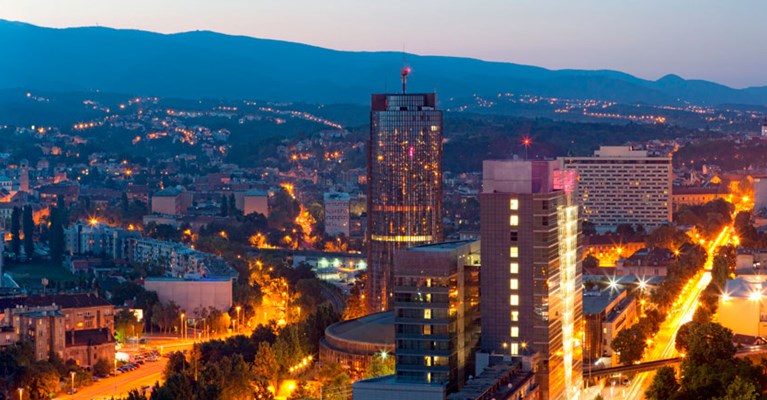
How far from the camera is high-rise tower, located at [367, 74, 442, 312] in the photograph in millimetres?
66750

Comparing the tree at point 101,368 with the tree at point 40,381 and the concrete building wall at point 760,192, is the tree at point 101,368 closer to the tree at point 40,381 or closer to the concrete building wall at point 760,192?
the tree at point 40,381

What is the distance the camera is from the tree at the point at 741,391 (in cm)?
4231

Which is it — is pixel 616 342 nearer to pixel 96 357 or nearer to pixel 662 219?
pixel 96 357

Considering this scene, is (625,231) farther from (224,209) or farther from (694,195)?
(224,209)

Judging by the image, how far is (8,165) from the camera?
160 meters

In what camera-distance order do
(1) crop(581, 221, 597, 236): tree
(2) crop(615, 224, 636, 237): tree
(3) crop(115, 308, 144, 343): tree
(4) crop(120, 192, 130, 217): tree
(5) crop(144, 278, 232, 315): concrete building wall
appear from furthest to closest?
(4) crop(120, 192, 130, 217): tree → (1) crop(581, 221, 597, 236): tree → (2) crop(615, 224, 636, 237): tree → (5) crop(144, 278, 232, 315): concrete building wall → (3) crop(115, 308, 144, 343): tree

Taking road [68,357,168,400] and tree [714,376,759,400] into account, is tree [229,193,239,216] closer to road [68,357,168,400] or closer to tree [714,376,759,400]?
road [68,357,168,400]

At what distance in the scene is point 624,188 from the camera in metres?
119

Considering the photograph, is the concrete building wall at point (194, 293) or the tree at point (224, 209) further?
the tree at point (224, 209)

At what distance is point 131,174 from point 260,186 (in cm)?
2351

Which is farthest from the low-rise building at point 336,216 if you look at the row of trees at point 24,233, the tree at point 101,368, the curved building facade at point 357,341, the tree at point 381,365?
the tree at point 381,365

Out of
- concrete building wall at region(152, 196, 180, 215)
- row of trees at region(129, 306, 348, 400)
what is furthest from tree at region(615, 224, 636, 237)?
row of trees at region(129, 306, 348, 400)

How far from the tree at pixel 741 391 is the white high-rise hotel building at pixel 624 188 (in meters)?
73.7

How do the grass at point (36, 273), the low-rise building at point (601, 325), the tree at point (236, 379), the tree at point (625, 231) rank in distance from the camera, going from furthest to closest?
the tree at point (625, 231) < the grass at point (36, 273) < the low-rise building at point (601, 325) < the tree at point (236, 379)
